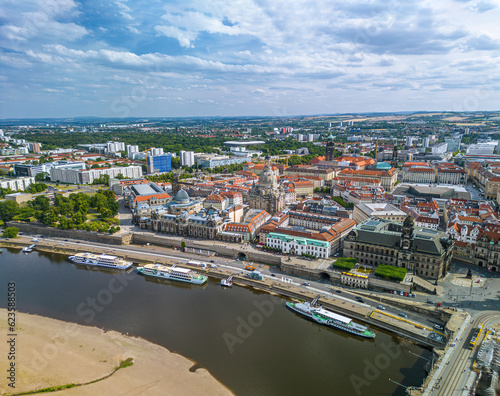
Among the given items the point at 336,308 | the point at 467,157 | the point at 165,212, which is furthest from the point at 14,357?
the point at 467,157

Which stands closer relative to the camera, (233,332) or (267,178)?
(233,332)

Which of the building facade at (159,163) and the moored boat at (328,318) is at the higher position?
the building facade at (159,163)

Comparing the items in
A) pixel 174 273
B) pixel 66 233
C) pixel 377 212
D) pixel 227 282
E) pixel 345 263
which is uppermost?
pixel 377 212

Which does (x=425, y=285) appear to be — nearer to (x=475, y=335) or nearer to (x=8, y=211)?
(x=475, y=335)

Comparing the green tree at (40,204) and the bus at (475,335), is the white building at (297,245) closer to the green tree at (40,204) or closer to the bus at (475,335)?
the bus at (475,335)

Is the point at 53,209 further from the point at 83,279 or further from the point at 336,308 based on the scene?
the point at 336,308

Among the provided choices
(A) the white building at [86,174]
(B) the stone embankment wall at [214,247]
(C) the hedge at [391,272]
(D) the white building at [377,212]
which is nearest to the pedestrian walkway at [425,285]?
(C) the hedge at [391,272]

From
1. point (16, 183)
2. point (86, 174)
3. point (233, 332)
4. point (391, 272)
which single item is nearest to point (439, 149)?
point (391, 272)
